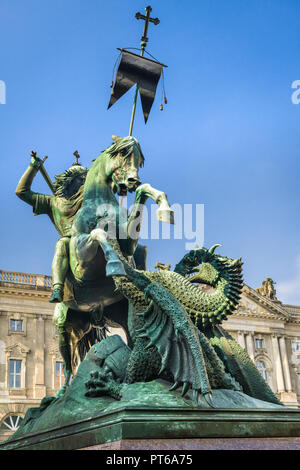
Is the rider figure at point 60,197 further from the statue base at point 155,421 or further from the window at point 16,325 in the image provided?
the window at point 16,325

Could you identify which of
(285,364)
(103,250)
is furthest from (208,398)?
(285,364)

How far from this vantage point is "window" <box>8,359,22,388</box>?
3284 centimetres

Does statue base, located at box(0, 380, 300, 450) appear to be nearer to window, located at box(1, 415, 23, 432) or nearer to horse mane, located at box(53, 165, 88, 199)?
horse mane, located at box(53, 165, 88, 199)

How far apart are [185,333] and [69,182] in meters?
2.59

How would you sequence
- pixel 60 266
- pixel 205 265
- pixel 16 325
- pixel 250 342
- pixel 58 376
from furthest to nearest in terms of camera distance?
pixel 250 342 < pixel 16 325 < pixel 58 376 < pixel 205 265 < pixel 60 266

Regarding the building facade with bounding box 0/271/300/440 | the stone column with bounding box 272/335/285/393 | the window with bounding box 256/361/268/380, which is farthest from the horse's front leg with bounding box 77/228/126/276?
the stone column with bounding box 272/335/285/393

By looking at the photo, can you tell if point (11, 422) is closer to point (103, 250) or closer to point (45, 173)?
point (45, 173)

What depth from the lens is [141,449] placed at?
138 inches

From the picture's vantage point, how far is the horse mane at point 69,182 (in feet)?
20.7

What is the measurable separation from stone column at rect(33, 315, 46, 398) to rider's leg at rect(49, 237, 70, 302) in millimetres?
29035

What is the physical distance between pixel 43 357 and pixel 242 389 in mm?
30407

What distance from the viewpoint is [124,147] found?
5.36 metres

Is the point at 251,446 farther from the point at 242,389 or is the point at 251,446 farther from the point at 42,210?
the point at 42,210

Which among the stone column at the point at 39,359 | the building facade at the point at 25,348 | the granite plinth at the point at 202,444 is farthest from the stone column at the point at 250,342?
the granite plinth at the point at 202,444
